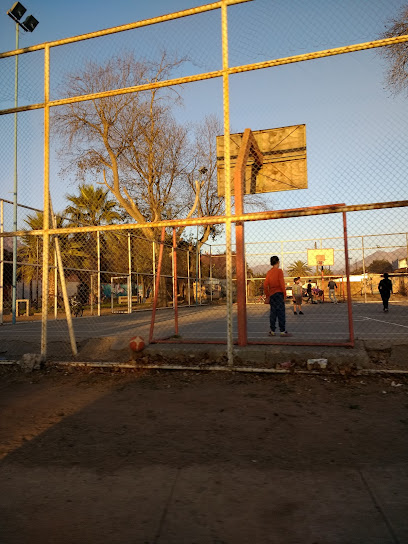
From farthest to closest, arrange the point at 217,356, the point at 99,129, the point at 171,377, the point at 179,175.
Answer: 1. the point at 179,175
2. the point at 99,129
3. the point at 217,356
4. the point at 171,377

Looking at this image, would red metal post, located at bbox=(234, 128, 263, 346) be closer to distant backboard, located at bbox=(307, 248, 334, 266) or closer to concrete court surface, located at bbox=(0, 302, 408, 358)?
concrete court surface, located at bbox=(0, 302, 408, 358)

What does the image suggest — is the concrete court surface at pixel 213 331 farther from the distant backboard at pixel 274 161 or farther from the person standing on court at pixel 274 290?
the distant backboard at pixel 274 161

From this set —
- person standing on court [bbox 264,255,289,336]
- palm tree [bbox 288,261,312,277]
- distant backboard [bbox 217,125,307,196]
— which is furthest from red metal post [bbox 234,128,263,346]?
palm tree [bbox 288,261,312,277]

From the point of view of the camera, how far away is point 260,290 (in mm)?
23219

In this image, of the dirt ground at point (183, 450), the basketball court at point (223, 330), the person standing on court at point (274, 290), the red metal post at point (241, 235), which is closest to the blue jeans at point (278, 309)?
the person standing on court at point (274, 290)

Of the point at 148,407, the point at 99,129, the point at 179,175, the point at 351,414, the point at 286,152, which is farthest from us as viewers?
the point at 179,175

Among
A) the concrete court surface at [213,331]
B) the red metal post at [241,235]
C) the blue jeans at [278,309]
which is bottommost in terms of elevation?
the concrete court surface at [213,331]

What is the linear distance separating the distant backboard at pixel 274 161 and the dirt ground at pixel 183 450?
2932 millimetres

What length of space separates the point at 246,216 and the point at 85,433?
309 centimetres

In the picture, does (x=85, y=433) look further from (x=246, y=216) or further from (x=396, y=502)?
(x=246, y=216)

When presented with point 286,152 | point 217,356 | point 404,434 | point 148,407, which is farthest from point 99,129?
point 404,434

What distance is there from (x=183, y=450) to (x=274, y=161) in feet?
15.8

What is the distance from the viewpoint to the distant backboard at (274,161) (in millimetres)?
6000

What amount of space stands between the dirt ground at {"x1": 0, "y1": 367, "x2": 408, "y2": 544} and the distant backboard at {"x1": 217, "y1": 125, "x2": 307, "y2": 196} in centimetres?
293
